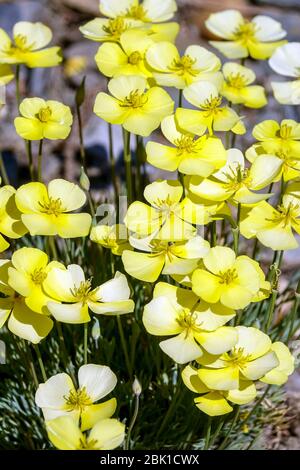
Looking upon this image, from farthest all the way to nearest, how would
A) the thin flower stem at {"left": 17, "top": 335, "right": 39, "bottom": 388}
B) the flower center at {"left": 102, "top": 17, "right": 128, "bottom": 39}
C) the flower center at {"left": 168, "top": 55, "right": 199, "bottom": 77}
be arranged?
the flower center at {"left": 102, "top": 17, "right": 128, "bottom": 39} < the flower center at {"left": 168, "top": 55, "right": 199, "bottom": 77} < the thin flower stem at {"left": 17, "top": 335, "right": 39, "bottom": 388}

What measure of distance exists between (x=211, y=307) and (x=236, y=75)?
2.55ft

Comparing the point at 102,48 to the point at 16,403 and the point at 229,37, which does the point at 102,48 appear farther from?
the point at 16,403

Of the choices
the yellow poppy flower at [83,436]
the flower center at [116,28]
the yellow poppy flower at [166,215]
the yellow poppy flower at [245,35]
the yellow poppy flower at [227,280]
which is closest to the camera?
the yellow poppy flower at [83,436]

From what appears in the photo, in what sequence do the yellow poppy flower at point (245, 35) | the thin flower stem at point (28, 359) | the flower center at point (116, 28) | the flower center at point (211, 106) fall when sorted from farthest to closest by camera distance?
the yellow poppy flower at point (245, 35) < the flower center at point (116, 28) < the flower center at point (211, 106) < the thin flower stem at point (28, 359)

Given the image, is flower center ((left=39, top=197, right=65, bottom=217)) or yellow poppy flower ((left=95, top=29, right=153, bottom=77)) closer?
flower center ((left=39, top=197, right=65, bottom=217))

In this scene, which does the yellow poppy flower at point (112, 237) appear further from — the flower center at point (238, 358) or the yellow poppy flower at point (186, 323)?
the flower center at point (238, 358)

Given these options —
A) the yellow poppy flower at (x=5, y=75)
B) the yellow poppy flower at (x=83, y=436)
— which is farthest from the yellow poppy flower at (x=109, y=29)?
the yellow poppy flower at (x=83, y=436)

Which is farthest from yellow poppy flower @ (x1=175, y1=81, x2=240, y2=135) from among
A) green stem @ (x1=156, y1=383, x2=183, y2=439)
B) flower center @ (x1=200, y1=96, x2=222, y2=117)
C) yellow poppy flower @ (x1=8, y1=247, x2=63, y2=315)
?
green stem @ (x1=156, y1=383, x2=183, y2=439)

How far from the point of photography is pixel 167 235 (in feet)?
4.73

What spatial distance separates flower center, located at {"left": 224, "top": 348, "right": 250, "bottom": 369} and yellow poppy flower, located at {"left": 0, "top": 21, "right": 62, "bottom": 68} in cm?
91

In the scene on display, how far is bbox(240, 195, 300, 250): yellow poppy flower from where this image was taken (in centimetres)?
152

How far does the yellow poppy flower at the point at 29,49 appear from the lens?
1903mm

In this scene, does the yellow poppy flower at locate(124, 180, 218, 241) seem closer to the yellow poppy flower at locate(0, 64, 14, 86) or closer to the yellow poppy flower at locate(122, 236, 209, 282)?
the yellow poppy flower at locate(122, 236, 209, 282)

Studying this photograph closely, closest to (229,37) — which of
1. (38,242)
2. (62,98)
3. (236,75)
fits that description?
(236,75)
